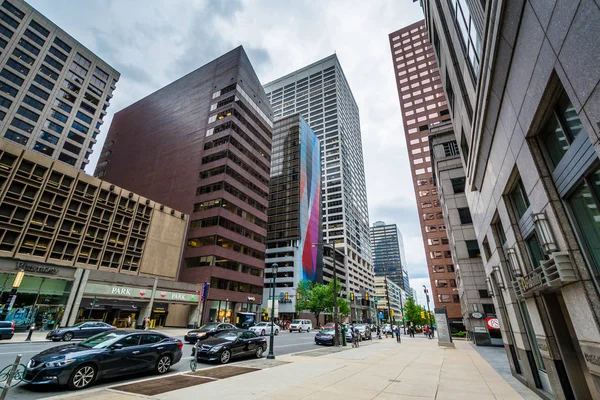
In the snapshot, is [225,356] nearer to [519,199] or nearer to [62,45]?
[519,199]

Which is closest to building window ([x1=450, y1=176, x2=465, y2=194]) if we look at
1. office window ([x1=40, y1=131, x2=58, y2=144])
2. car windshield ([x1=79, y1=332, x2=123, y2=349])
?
car windshield ([x1=79, y1=332, x2=123, y2=349])

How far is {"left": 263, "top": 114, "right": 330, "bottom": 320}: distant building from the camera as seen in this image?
79.1 m

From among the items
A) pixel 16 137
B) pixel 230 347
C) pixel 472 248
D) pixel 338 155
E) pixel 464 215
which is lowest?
pixel 230 347

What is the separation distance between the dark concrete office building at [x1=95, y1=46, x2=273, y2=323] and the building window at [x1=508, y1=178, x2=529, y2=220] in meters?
45.1

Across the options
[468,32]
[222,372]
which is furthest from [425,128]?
[222,372]

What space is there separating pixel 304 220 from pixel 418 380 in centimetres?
7752

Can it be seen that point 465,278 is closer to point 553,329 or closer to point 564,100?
point 553,329

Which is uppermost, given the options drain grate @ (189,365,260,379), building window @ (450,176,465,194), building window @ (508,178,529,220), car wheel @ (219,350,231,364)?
building window @ (450,176,465,194)

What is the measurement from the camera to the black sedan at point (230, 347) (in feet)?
44.3

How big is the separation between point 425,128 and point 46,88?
303ft

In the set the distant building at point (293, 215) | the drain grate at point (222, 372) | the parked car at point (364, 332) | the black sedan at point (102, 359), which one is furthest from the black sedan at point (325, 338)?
the distant building at point (293, 215)

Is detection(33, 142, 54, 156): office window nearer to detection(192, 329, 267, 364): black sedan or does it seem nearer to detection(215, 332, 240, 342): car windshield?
detection(215, 332, 240, 342): car windshield

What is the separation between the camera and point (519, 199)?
28.9 feet

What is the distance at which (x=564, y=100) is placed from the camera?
527 centimetres
